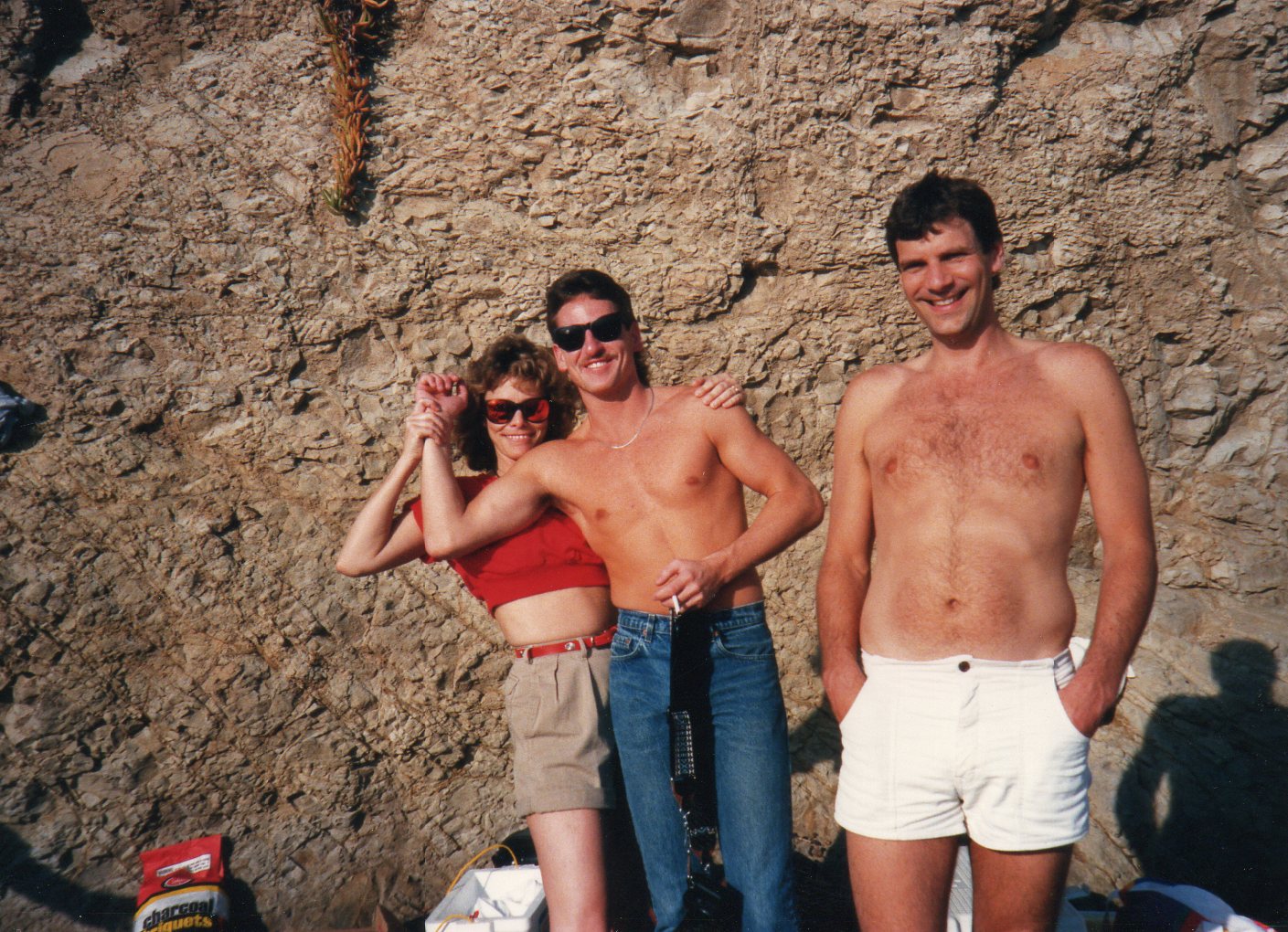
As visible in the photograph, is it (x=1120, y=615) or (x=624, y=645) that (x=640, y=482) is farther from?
(x=1120, y=615)

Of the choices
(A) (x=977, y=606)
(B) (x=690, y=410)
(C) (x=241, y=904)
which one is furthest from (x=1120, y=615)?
(C) (x=241, y=904)

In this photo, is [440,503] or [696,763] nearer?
[696,763]

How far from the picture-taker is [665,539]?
3.04 m

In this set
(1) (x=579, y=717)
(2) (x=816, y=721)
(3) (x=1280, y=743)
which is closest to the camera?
(1) (x=579, y=717)

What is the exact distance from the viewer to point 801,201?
4230 mm

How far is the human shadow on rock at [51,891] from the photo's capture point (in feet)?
13.1

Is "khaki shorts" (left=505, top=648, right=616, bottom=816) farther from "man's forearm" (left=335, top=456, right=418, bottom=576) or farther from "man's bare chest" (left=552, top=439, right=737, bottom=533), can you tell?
"man's forearm" (left=335, top=456, right=418, bottom=576)

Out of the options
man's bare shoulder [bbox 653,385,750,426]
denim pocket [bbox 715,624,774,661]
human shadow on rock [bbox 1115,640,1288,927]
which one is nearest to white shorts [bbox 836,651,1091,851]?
denim pocket [bbox 715,624,774,661]

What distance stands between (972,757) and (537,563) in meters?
1.56

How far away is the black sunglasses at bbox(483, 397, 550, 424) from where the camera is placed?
337 centimetres

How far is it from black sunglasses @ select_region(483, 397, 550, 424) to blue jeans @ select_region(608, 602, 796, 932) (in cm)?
92

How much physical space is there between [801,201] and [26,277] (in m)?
3.69

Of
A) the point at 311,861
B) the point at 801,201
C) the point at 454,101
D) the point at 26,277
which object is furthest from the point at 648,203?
the point at 311,861

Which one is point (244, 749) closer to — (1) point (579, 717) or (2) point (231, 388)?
(2) point (231, 388)
